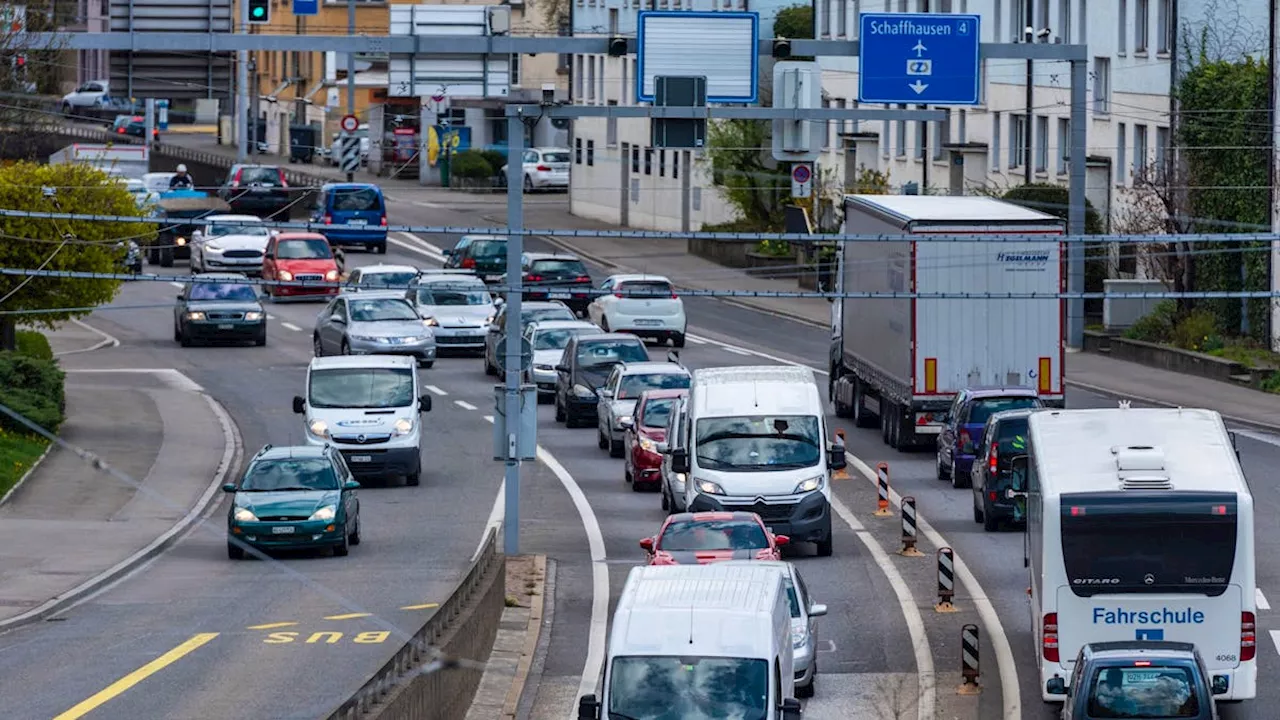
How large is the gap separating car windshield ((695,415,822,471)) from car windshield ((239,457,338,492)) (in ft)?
17.3

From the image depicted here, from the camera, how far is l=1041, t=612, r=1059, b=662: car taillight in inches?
853

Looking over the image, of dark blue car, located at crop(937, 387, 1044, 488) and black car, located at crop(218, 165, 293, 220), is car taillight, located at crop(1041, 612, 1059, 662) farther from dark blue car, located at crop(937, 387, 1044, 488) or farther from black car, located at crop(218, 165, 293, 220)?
black car, located at crop(218, 165, 293, 220)

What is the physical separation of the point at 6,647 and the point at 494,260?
4278 cm

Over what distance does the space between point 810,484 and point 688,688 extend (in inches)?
489

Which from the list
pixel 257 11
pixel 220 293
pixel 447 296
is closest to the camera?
pixel 257 11

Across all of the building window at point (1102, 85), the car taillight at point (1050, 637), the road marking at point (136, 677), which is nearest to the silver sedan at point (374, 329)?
the building window at point (1102, 85)

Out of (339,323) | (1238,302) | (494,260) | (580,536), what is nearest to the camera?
(580,536)

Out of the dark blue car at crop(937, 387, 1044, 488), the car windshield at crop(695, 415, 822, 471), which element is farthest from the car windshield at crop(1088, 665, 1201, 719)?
the dark blue car at crop(937, 387, 1044, 488)

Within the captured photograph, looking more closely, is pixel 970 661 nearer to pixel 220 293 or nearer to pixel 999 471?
pixel 999 471

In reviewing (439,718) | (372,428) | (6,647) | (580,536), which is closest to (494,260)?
(372,428)

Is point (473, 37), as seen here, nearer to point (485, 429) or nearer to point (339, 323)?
point (485, 429)

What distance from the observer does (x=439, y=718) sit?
20.3 metres

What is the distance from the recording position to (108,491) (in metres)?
38.5

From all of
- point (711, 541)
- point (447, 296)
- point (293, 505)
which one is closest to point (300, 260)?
point (447, 296)
